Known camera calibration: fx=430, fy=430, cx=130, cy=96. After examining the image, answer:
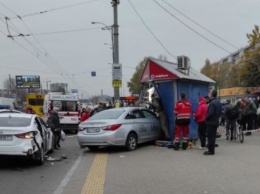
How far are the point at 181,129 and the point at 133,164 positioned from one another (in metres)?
3.70

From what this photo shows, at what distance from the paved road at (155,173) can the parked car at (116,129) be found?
39cm

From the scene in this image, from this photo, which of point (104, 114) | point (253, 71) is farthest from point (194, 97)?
point (253, 71)

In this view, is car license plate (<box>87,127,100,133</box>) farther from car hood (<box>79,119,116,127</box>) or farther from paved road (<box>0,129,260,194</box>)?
paved road (<box>0,129,260,194</box>)

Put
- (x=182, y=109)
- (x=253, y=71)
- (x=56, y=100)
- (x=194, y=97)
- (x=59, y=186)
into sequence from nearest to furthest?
1. (x=59, y=186)
2. (x=182, y=109)
3. (x=194, y=97)
4. (x=56, y=100)
5. (x=253, y=71)

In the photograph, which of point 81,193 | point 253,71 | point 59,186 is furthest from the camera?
point 253,71

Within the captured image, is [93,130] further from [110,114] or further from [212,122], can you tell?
[212,122]

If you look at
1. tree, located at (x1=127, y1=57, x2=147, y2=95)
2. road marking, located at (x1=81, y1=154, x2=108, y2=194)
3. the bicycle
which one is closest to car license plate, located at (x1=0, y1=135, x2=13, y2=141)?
road marking, located at (x1=81, y1=154, x2=108, y2=194)

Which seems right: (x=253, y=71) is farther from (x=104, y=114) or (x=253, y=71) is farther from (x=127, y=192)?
(x=127, y=192)

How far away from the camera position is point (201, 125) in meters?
14.3

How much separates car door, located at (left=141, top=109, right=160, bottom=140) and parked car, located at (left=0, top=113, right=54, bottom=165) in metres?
4.71

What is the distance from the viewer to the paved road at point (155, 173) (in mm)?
7988

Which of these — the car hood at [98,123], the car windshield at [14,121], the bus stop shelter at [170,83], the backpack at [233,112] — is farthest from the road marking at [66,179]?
the backpack at [233,112]

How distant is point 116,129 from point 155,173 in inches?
162

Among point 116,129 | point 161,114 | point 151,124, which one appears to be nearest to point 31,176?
point 116,129
